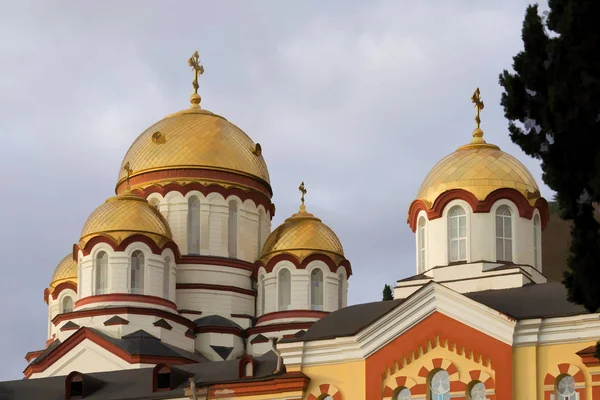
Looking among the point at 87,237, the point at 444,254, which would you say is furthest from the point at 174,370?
the point at 87,237

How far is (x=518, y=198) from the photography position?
46688mm

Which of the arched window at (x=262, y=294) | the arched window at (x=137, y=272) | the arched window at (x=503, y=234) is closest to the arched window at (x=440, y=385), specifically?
the arched window at (x=503, y=234)

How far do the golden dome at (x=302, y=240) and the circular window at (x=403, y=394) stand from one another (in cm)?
1841

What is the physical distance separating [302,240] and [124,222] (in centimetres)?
677

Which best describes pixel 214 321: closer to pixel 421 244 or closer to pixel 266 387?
pixel 421 244

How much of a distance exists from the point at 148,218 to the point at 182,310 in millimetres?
3910

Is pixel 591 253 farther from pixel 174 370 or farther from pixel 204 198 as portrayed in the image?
pixel 204 198

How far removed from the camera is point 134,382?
4784cm

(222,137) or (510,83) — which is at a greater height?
(222,137)

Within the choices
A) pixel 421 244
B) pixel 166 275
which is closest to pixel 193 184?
pixel 166 275

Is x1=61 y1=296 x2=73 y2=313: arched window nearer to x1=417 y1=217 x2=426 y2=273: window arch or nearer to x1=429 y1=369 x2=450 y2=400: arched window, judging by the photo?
x1=417 y1=217 x2=426 y2=273: window arch

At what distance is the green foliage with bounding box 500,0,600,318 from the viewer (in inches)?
1152

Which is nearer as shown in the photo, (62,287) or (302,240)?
(302,240)

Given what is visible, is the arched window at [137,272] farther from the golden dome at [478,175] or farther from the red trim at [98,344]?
the golden dome at [478,175]
